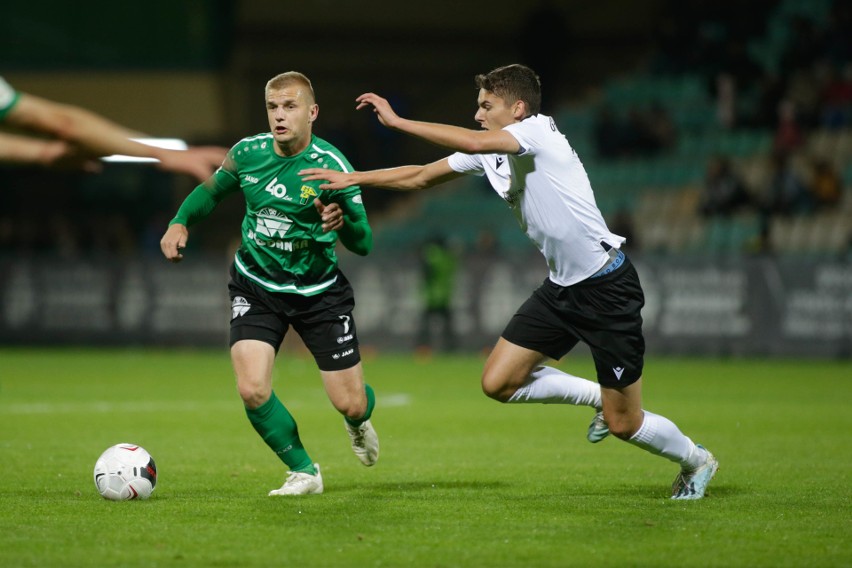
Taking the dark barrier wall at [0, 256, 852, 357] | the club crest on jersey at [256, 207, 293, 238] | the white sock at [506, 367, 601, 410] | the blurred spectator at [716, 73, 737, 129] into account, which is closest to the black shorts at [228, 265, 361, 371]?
the club crest on jersey at [256, 207, 293, 238]

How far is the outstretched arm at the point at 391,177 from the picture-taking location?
7.09 metres

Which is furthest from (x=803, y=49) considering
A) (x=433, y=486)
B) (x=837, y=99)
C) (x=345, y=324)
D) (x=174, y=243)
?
(x=174, y=243)

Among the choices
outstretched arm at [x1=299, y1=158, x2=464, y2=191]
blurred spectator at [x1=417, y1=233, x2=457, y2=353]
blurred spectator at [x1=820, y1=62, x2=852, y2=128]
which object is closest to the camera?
outstretched arm at [x1=299, y1=158, x2=464, y2=191]

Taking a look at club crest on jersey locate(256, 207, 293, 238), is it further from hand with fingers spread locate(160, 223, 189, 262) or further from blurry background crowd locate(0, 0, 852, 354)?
blurry background crowd locate(0, 0, 852, 354)

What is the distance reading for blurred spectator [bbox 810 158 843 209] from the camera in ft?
71.2

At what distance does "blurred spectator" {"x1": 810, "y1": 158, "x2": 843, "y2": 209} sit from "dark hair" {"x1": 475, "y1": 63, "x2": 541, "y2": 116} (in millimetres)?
15344

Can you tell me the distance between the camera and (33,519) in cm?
691

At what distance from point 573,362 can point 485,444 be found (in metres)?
10.2

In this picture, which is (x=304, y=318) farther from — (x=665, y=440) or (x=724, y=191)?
(x=724, y=191)

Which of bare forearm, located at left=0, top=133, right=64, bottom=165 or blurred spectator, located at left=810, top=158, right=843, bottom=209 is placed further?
blurred spectator, located at left=810, top=158, right=843, bottom=209

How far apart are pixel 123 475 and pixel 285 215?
6.07 ft

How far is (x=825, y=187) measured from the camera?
2178cm

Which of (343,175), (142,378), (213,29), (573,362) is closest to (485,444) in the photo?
(343,175)

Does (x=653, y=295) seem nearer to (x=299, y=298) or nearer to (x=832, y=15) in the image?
(x=832, y=15)
